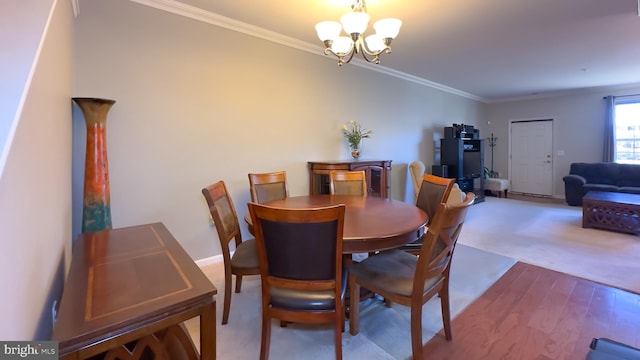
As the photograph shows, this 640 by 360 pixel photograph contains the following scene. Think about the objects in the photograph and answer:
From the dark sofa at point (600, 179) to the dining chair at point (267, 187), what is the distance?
633 cm

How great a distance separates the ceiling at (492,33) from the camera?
2.69 m

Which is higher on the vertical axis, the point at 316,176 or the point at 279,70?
the point at 279,70

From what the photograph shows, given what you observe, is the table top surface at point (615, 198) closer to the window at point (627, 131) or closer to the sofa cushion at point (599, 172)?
the sofa cushion at point (599, 172)

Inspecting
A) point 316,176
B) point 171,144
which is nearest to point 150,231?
point 171,144

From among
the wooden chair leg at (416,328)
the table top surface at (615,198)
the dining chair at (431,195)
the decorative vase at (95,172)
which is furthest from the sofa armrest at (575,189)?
the decorative vase at (95,172)

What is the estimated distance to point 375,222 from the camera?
6.16 ft

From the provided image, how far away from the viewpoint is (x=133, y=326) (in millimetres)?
892

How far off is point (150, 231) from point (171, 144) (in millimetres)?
1294

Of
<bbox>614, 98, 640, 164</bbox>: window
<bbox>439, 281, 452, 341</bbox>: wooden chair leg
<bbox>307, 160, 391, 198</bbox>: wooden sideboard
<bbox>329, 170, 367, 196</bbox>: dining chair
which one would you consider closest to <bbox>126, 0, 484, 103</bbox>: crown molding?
<bbox>307, 160, 391, 198</bbox>: wooden sideboard

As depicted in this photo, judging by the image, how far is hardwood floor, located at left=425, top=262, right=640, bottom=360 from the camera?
179cm

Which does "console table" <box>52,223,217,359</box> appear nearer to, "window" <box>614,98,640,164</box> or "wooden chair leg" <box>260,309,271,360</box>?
"wooden chair leg" <box>260,309,271,360</box>

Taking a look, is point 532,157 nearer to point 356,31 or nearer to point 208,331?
point 356,31

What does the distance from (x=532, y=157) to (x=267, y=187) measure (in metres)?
7.59

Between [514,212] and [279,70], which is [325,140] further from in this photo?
[514,212]
